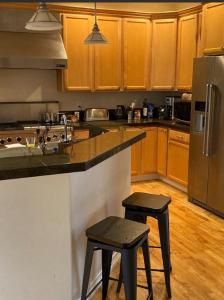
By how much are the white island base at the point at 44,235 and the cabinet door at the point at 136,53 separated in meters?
3.06

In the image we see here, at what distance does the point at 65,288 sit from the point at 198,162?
2.43 metres

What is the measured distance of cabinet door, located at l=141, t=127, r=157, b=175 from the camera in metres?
4.94

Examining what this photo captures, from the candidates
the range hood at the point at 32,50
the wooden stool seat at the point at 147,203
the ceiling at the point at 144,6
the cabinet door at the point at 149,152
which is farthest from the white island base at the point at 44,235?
the ceiling at the point at 144,6

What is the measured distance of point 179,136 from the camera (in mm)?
4496

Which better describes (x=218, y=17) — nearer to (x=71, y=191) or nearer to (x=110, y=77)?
(x=110, y=77)

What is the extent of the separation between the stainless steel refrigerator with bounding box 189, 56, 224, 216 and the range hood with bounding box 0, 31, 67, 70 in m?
1.71

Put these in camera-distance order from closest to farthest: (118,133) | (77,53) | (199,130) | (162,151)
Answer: (118,133), (199,130), (77,53), (162,151)

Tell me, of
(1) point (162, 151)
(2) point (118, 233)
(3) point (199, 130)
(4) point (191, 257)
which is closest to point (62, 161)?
(2) point (118, 233)

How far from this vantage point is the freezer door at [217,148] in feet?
11.6

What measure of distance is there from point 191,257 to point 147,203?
907mm

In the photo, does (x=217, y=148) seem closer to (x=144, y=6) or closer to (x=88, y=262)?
(x=88, y=262)

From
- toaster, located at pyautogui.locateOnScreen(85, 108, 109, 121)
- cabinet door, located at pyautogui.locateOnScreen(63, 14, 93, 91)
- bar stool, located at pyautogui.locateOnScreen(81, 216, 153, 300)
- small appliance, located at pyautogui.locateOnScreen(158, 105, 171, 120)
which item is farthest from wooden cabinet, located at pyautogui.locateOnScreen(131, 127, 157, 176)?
bar stool, located at pyautogui.locateOnScreen(81, 216, 153, 300)

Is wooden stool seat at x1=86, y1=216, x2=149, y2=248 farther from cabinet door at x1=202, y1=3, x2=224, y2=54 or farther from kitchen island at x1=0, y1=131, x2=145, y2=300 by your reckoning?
cabinet door at x1=202, y1=3, x2=224, y2=54

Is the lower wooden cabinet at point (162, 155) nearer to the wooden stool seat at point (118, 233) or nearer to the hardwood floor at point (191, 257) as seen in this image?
the hardwood floor at point (191, 257)
